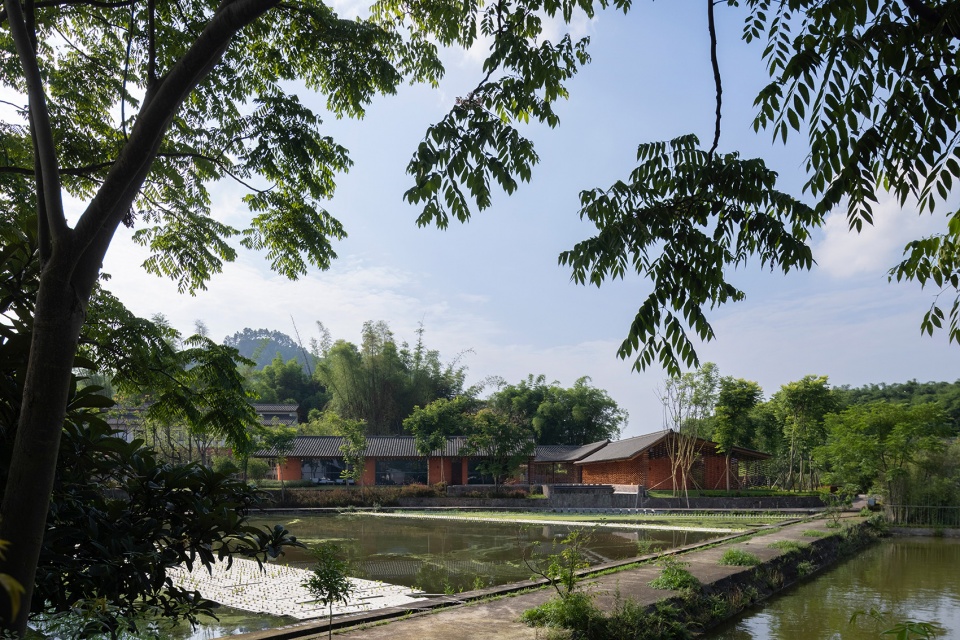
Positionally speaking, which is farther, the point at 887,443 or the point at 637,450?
the point at 637,450

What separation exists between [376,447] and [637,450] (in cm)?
1299

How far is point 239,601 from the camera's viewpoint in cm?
834

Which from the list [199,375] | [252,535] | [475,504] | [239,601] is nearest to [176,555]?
[252,535]

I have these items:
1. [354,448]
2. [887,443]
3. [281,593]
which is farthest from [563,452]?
[281,593]

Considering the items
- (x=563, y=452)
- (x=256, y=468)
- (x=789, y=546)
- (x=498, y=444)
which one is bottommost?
(x=789, y=546)

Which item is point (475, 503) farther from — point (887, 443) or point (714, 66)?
point (714, 66)

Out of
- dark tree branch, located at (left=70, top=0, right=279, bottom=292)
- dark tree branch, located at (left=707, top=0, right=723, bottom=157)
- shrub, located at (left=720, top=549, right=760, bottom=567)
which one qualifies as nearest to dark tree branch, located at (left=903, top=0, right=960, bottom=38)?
dark tree branch, located at (left=707, top=0, right=723, bottom=157)

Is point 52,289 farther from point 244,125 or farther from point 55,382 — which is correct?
point 244,125

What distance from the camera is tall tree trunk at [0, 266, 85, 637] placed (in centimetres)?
240

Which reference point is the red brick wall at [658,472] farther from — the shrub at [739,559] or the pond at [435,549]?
the shrub at [739,559]

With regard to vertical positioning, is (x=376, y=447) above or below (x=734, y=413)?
below

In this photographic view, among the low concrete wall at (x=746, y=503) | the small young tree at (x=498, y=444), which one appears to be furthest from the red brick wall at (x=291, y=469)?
the low concrete wall at (x=746, y=503)

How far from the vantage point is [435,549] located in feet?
47.0

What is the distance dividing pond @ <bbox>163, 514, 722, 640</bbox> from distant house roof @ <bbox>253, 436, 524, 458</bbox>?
413 inches
